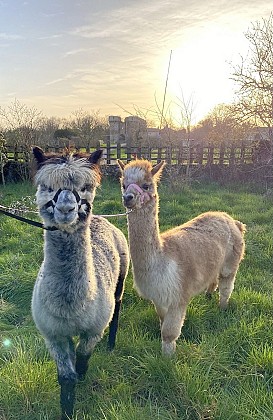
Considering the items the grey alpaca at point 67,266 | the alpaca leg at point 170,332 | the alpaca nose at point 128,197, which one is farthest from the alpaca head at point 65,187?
the alpaca leg at point 170,332

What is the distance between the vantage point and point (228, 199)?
10.4 metres

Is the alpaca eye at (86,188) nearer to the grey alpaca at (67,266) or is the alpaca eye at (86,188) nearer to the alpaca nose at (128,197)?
the grey alpaca at (67,266)

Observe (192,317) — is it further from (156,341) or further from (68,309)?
(68,309)

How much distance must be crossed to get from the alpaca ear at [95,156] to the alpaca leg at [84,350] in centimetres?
119

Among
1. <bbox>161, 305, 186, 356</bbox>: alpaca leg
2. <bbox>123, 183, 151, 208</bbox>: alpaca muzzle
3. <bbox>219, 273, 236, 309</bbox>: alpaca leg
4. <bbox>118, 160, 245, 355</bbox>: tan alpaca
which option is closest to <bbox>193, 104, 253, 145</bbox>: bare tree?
<bbox>219, 273, 236, 309</bbox>: alpaca leg

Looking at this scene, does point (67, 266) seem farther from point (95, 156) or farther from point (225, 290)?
point (225, 290)

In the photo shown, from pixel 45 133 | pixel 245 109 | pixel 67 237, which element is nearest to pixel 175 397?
pixel 67 237

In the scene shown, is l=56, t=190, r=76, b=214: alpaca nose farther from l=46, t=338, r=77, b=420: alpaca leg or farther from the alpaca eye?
l=46, t=338, r=77, b=420: alpaca leg

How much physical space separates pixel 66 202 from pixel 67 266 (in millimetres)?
443

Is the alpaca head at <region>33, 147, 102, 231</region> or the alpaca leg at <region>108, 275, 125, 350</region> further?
A: the alpaca leg at <region>108, 275, 125, 350</region>

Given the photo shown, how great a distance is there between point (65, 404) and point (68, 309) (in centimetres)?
70

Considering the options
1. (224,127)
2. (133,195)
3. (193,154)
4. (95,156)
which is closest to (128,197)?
(133,195)

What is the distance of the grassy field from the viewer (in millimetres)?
2609

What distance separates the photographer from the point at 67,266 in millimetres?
2346
